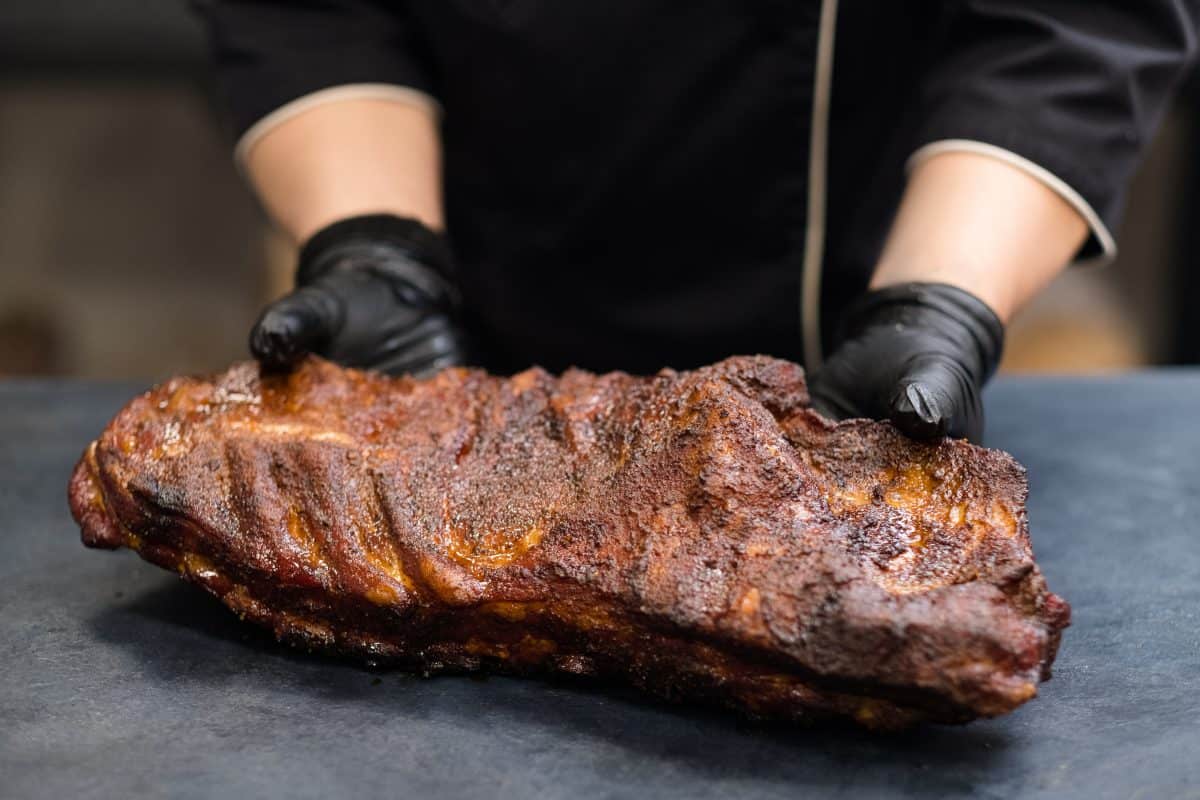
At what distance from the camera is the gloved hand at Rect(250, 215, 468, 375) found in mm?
2449

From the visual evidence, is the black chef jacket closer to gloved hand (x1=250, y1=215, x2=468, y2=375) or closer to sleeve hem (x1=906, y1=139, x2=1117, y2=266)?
sleeve hem (x1=906, y1=139, x2=1117, y2=266)

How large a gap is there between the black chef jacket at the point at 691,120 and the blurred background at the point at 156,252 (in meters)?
3.19

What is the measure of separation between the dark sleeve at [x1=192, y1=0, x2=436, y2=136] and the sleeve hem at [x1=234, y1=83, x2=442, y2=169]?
1cm

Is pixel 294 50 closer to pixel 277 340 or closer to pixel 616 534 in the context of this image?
pixel 277 340

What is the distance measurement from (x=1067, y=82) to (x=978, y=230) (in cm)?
39

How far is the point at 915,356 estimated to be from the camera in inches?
80.7

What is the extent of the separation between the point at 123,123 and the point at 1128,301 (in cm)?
547

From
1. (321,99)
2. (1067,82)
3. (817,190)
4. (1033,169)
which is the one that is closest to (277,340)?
(321,99)

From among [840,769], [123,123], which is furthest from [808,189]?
[123,123]

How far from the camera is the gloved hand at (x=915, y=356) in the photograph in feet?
6.58

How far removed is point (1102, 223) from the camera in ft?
8.39

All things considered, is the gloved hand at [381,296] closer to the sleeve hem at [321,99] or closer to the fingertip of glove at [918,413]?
the sleeve hem at [321,99]

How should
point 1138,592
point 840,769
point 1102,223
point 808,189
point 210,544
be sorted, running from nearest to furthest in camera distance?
point 840,769
point 210,544
point 1138,592
point 1102,223
point 808,189

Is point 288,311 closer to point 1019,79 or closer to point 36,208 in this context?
point 1019,79
